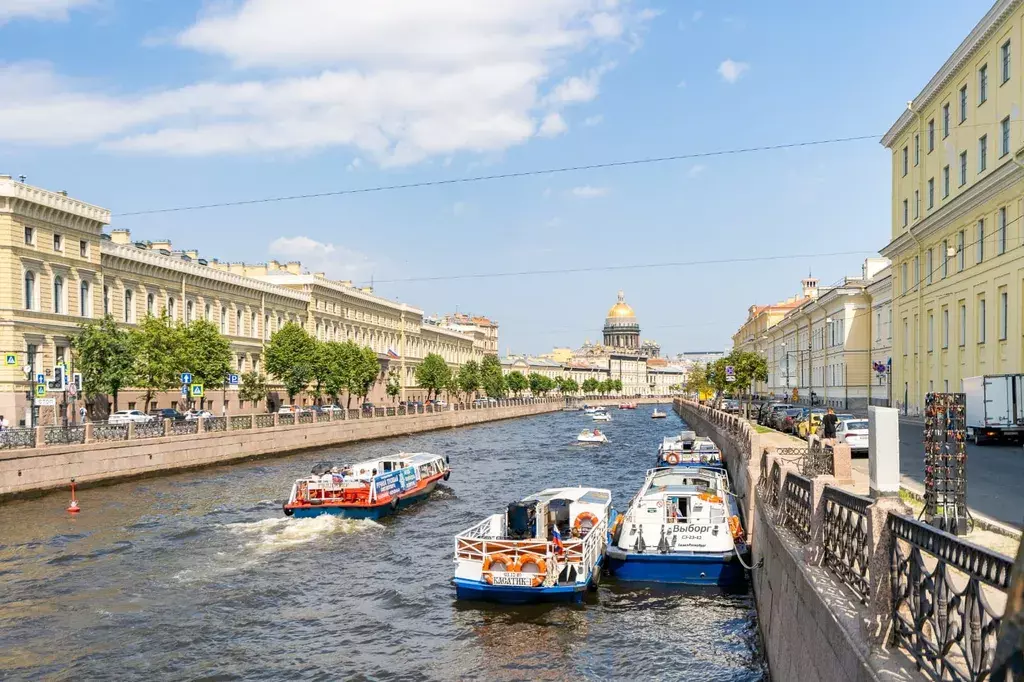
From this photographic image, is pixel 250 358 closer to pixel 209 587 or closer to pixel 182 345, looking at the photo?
pixel 182 345

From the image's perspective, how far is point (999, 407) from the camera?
104 feet

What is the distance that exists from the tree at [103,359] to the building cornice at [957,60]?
147 ft

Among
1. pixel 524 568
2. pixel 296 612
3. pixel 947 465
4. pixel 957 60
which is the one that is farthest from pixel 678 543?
pixel 957 60

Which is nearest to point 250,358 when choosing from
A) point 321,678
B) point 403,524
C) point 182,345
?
point 182,345

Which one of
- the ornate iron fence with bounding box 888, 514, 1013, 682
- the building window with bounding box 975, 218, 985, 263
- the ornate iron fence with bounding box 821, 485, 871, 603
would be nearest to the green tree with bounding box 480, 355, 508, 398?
the building window with bounding box 975, 218, 985, 263

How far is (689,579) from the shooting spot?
770 inches

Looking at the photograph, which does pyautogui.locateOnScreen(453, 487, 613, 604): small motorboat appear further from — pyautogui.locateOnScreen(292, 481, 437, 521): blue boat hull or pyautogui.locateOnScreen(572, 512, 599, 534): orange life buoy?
pyautogui.locateOnScreen(292, 481, 437, 521): blue boat hull

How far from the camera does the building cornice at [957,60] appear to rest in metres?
38.1

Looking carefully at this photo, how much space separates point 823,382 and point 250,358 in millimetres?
52030

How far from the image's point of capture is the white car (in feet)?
105

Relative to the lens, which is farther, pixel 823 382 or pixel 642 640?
pixel 823 382

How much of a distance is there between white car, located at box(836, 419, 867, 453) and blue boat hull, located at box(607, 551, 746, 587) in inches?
537

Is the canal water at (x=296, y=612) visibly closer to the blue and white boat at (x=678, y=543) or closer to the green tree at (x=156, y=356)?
the blue and white boat at (x=678, y=543)

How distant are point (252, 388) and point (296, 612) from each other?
52.1 meters
